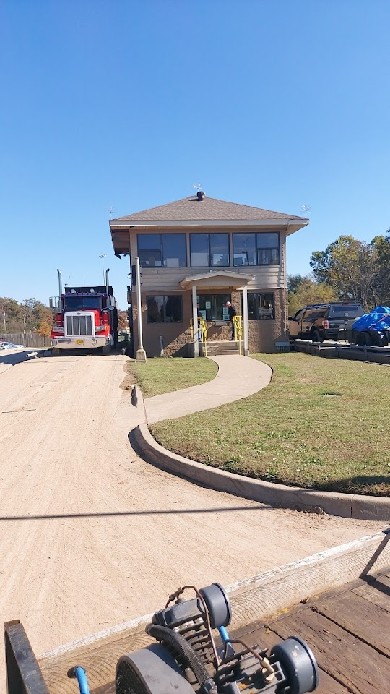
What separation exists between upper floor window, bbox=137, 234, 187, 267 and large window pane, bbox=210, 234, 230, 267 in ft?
4.34

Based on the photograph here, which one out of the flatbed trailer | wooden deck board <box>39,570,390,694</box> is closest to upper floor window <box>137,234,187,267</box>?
the flatbed trailer

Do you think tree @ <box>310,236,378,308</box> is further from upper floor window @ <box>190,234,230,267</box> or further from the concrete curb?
the concrete curb

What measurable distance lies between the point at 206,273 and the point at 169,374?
7.73 metres

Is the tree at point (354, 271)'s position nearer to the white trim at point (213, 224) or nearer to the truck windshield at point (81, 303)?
the white trim at point (213, 224)

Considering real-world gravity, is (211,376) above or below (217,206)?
below

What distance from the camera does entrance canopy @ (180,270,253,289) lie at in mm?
20500

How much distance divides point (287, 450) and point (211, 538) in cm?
214

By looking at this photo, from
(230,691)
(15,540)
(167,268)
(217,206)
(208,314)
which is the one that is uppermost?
(217,206)

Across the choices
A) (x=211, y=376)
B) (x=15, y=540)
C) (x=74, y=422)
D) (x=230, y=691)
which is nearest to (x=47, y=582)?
(x=15, y=540)

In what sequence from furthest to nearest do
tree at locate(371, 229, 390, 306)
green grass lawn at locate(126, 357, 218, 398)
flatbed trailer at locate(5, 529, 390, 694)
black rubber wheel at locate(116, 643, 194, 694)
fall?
tree at locate(371, 229, 390, 306), green grass lawn at locate(126, 357, 218, 398), flatbed trailer at locate(5, 529, 390, 694), black rubber wheel at locate(116, 643, 194, 694)

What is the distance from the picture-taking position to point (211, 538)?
4.16 meters

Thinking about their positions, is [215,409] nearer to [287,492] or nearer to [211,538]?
[287,492]

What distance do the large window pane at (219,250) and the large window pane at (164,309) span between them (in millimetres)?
2444

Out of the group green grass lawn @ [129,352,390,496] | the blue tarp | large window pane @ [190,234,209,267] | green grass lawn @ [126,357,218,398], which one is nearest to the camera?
green grass lawn @ [129,352,390,496]
